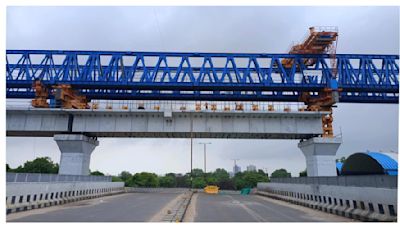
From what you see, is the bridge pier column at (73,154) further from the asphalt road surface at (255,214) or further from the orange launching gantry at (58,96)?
the asphalt road surface at (255,214)

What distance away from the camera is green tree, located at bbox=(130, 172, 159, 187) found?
8472 centimetres

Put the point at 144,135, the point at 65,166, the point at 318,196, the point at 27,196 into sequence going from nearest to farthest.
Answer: the point at 27,196, the point at 318,196, the point at 65,166, the point at 144,135

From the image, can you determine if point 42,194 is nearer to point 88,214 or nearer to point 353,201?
point 88,214

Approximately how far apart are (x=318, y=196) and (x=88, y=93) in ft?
99.2

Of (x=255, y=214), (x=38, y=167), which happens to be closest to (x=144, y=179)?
(x=38, y=167)

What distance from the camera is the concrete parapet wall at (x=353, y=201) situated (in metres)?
12.1

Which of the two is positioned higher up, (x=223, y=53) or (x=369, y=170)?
(x=223, y=53)

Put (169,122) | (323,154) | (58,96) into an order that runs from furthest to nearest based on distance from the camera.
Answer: (169,122), (58,96), (323,154)

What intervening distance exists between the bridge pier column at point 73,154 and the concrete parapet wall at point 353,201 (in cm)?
2232

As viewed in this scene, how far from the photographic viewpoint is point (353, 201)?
1520 centimetres

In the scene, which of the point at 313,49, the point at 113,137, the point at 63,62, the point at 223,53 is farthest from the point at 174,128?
the point at 313,49

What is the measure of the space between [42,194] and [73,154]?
14.2 m

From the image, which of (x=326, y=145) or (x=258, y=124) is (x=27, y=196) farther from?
(x=326, y=145)

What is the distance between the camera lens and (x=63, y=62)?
36719 mm
